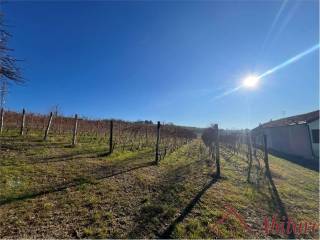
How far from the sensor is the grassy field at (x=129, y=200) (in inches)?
156

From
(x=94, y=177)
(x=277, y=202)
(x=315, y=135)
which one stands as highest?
(x=315, y=135)

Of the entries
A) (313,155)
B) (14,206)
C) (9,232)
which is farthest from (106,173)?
(313,155)

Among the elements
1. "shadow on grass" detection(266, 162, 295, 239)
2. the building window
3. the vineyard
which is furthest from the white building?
the vineyard

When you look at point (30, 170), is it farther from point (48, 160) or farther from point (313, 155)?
point (313, 155)

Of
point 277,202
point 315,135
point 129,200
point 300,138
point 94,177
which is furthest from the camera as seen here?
point 300,138

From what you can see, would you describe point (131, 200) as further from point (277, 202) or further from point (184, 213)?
point (277, 202)

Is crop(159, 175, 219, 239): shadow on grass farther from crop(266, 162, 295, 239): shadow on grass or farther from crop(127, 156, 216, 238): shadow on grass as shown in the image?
crop(266, 162, 295, 239): shadow on grass

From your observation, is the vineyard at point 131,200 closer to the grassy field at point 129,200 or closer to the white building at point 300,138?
the grassy field at point 129,200

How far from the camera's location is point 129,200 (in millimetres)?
5383

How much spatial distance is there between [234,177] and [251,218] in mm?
4323

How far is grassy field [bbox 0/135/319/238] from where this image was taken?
3.95 m

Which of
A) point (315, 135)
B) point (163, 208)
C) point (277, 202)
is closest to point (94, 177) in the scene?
point (163, 208)

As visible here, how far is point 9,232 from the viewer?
3.49 metres

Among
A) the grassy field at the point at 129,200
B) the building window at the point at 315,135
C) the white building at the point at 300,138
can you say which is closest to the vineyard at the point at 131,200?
the grassy field at the point at 129,200
